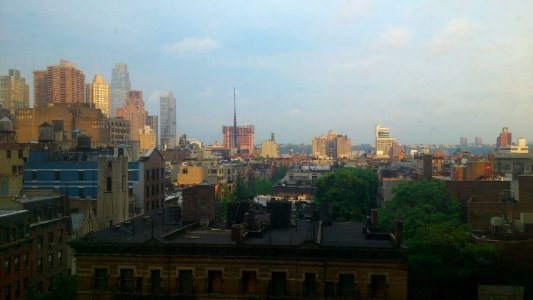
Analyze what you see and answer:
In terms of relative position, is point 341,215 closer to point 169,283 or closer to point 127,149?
point 127,149

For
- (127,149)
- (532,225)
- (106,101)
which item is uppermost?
(106,101)

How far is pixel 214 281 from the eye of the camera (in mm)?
25469

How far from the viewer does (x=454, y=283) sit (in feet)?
105

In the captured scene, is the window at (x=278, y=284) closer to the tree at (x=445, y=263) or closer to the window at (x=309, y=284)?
the window at (x=309, y=284)

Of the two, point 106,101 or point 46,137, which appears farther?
point 106,101

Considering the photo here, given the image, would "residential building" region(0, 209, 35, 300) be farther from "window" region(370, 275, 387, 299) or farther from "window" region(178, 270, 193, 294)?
"window" region(370, 275, 387, 299)

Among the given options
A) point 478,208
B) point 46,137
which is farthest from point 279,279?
point 46,137

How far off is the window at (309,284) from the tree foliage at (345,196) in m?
36.2

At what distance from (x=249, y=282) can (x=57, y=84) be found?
408ft

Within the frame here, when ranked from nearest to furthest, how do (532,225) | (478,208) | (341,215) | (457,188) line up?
(532,225), (478,208), (457,188), (341,215)

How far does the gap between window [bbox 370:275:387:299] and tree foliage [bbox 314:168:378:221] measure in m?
36.2

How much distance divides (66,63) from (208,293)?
128535 mm

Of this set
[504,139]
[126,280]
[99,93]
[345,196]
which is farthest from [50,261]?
[99,93]

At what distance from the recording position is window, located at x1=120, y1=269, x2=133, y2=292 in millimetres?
25875
